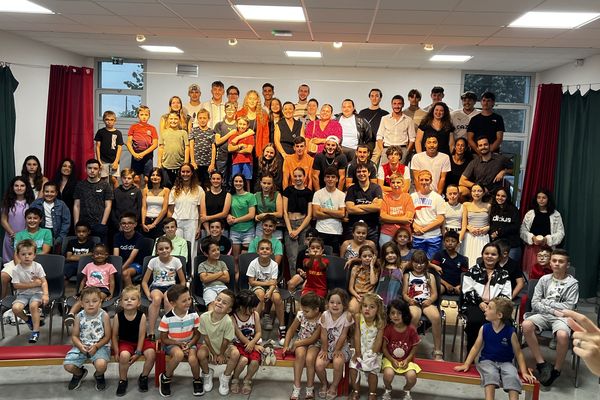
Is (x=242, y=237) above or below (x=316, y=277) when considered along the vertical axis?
above

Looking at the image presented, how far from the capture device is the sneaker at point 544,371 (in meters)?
4.82

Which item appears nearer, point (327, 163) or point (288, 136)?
point (327, 163)

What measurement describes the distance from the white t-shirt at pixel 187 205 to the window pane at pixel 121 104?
573 centimetres

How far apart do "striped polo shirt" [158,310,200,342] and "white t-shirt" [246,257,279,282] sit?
1.06 metres

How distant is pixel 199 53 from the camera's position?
10312 millimetres

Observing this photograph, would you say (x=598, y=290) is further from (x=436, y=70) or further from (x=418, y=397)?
(x=436, y=70)

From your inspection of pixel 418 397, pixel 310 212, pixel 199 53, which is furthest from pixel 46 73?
pixel 418 397

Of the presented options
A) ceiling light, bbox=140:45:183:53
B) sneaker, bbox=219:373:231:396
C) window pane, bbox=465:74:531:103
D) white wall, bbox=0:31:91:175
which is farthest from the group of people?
window pane, bbox=465:74:531:103

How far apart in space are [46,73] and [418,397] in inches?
311

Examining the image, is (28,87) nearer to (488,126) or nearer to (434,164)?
(434,164)

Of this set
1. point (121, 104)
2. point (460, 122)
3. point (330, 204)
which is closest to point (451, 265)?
point (330, 204)

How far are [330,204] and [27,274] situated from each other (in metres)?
3.14

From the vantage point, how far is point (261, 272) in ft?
18.5

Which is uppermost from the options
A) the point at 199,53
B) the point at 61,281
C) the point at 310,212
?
the point at 199,53
